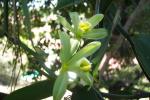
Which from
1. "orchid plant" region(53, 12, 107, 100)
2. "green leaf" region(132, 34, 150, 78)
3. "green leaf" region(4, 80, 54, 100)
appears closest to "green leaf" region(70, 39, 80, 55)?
"orchid plant" region(53, 12, 107, 100)

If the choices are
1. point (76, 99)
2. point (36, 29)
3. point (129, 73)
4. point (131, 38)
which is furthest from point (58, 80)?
point (129, 73)

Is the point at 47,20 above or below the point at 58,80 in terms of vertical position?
above

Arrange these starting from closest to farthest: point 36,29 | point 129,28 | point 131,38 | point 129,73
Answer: point 131,38 < point 36,29 < point 129,28 < point 129,73

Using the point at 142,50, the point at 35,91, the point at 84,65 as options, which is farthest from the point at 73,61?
the point at 142,50

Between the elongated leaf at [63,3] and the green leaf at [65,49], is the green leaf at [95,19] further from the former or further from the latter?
the elongated leaf at [63,3]

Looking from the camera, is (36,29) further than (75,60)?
Yes

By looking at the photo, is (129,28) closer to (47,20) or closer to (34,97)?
(47,20)

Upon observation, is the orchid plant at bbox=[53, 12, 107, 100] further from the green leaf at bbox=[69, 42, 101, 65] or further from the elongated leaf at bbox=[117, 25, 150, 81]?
the elongated leaf at bbox=[117, 25, 150, 81]

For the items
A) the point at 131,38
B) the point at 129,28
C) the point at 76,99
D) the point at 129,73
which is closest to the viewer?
the point at 76,99
